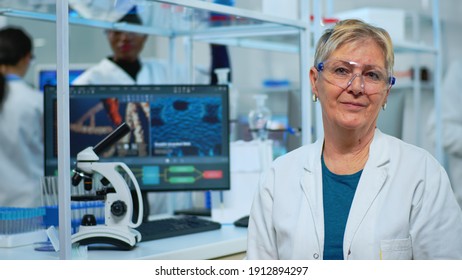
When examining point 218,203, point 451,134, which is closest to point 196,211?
point 218,203

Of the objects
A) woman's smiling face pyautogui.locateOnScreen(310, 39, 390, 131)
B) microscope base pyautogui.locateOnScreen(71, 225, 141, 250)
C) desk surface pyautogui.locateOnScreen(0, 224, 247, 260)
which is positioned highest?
woman's smiling face pyautogui.locateOnScreen(310, 39, 390, 131)

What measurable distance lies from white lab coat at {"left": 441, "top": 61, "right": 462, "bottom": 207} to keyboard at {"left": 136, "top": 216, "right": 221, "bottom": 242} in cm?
213

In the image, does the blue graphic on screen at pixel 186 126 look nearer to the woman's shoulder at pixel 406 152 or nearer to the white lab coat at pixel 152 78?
the white lab coat at pixel 152 78

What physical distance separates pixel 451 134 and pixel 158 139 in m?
2.28

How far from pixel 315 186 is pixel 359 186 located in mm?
96

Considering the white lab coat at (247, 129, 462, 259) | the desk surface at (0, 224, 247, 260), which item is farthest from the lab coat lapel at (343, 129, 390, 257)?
the desk surface at (0, 224, 247, 260)

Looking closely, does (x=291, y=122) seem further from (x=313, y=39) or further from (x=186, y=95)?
(x=186, y=95)

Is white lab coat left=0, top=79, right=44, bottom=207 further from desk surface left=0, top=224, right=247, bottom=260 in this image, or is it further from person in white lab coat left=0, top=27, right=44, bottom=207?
desk surface left=0, top=224, right=247, bottom=260

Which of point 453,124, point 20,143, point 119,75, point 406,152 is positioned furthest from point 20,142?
point 453,124

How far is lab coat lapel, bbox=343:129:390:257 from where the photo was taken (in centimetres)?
144

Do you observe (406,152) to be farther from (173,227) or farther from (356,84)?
(173,227)

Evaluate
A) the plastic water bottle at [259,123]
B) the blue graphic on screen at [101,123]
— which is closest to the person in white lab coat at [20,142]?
the blue graphic on screen at [101,123]

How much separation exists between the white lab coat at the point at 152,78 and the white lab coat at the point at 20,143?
244mm

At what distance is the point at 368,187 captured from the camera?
1461 millimetres
